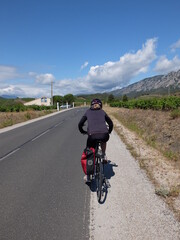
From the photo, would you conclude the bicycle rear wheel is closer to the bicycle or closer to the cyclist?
the bicycle

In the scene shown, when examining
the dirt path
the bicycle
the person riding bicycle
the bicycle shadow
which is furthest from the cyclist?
the dirt path

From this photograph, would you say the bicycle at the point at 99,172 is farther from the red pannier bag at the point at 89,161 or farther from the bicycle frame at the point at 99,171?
the red pannier bag at the point at 89,161

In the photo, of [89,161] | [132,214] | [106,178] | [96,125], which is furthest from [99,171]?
[106,178]

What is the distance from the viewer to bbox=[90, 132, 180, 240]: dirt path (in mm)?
3062

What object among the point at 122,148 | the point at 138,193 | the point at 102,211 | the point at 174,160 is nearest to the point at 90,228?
the point at 102,211

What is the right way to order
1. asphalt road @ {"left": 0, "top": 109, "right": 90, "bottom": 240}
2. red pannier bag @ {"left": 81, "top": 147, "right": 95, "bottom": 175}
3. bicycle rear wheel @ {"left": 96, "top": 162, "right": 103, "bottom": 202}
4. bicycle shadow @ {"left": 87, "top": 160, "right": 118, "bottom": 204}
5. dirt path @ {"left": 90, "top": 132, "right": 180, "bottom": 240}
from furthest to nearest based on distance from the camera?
bicycle shadow @ {"left": 87, "top": 160, "right": 118, "bottom": 204} → red pannier bag @ {"left": 81, "top": 147, "right": 95, "bottom": 175} → bicycle rear wheel @ {"left": 96, "top": 162, "right": 103, "bottom": 202} → asphalt road @ {"left": 0, "top": 109, "right": 90, "bottom": 240} → dirt path @ {"left": 90, "top": 132, "right": 180, "bottom": 240}

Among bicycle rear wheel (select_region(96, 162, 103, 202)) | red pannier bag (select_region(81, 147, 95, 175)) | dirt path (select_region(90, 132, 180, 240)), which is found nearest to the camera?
dirt path (select_region(90, 132, 180, 240))

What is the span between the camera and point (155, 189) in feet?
14.8

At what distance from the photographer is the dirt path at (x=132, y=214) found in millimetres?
3062

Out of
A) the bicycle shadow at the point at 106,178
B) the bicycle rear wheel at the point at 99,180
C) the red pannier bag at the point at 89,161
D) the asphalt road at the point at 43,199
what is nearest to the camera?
the asphalt road at the point at 43,199

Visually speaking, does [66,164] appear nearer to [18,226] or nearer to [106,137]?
[106,137]

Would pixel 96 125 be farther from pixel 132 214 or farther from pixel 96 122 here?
pixel 132 214

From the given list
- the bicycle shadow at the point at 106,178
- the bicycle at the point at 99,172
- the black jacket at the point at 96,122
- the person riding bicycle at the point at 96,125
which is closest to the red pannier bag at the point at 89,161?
the bicycle at the point at 99,172

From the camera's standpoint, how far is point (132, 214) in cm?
359
